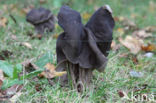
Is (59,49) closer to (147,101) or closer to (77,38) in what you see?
(77,38)

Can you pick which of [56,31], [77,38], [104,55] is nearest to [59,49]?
[77,38]

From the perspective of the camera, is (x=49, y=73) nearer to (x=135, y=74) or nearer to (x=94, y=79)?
(x=94, y=79)

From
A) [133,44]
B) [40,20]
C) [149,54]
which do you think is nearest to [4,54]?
[40,20]

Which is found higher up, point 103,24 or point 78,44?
point 103,24

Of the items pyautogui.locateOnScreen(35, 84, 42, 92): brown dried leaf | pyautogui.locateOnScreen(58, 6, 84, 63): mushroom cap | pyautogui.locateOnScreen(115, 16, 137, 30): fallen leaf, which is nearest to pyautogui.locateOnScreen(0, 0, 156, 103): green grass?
pyautogui.locateOnScreen(35, 84, 42, 92): brown dried leaf

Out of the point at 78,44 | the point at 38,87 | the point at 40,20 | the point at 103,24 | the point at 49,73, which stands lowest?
the point at 38,87

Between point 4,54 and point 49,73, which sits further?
point 4,54
